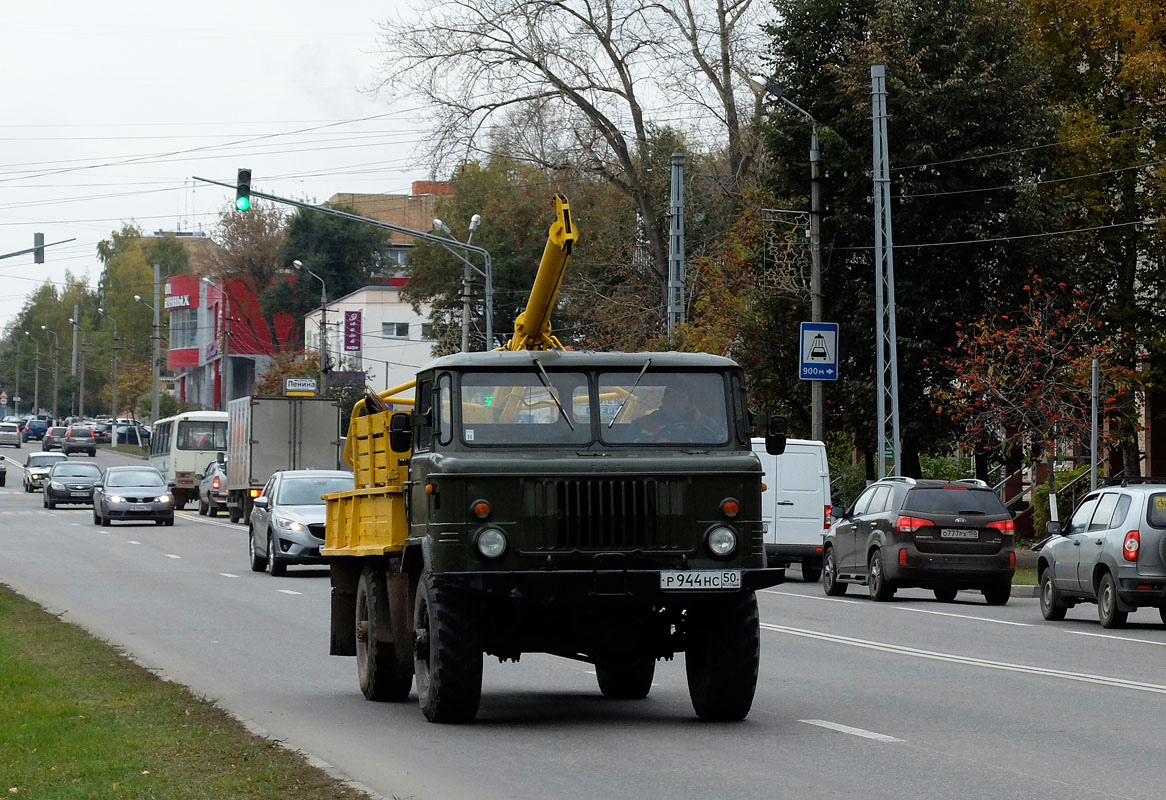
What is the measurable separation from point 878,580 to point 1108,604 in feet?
15.7

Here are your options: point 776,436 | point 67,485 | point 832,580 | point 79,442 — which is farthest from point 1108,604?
point 79,442

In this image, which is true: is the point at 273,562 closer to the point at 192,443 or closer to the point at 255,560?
the point at 255,560

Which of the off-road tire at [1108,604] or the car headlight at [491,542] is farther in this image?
the off-road tire at [1108,604]

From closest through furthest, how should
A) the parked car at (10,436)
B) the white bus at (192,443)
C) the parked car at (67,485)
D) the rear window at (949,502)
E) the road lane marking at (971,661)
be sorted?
the road lane marking at (971,661), the rear window at (949,502), the parked car at (67,485), the white bus at (192,443), the parked car at (10,436)

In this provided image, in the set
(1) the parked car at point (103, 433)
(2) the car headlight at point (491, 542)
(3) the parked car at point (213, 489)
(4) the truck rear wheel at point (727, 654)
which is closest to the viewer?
(2) the car headlight at point (491, 542)

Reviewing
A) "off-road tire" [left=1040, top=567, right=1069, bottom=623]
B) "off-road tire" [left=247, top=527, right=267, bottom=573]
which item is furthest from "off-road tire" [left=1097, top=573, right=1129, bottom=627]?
"off-road tire" [left=247, top=527, right=267, bottom=573]

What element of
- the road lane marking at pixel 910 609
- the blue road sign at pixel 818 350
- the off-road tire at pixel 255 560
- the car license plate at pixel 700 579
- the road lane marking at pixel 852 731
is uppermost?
the blue road sign at pixel 818 350

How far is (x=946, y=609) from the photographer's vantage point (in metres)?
23.9

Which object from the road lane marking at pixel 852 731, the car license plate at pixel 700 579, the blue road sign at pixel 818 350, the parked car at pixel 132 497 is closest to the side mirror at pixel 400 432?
the car license plate at pixel 700 579

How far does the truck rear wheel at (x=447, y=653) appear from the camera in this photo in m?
11.0

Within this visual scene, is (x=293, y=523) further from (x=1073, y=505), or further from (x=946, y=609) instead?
(x=1073, y=505)

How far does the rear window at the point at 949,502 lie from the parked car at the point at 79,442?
287 ft

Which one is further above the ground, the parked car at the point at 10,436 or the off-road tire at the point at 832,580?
the parked car at the point at 10,436

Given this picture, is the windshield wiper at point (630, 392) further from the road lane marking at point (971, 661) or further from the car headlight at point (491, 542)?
the road lane marking at point (971, 661)
